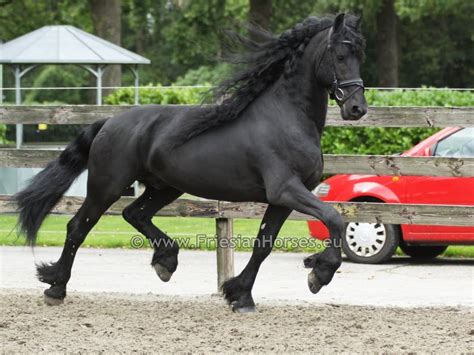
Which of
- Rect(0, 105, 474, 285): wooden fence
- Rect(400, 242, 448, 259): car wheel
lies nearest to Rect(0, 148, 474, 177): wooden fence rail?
Rect(0, 105, 474, 285): wooden fence

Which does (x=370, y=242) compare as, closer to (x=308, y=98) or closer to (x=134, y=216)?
(x=134, y=216)

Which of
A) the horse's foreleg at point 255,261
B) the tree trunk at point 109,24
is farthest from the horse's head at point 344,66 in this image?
the tree trunk at point 109,24

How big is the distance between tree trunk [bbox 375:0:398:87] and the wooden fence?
21.9m

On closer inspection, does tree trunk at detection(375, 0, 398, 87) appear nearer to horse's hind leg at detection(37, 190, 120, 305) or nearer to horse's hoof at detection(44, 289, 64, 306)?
horse's hind leg at detection(37, 190, 120, 305)

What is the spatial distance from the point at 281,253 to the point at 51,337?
259 inches

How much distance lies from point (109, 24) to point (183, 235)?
11144mm

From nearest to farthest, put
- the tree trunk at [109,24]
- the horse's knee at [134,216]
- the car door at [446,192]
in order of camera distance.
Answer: the horse's knee at [134,216] → the car door at [446,192] → the tree trunk at [109,24]

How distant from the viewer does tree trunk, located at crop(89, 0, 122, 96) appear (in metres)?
22.8

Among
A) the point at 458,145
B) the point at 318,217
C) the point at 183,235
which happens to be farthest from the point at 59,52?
the point at 318,217

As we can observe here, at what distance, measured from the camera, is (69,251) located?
8.48 meters

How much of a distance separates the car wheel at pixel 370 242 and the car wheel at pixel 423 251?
0.91m

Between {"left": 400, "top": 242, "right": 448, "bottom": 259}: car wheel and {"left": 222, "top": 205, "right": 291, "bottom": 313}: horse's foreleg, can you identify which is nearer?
{"left": 222, "top": 205, "right": 291, "bottom": 313}: horse's foreleg

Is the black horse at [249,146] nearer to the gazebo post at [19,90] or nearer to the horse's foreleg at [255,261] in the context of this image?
the horse's foreleg at [255,261]

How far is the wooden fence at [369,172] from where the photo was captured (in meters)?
9.06
